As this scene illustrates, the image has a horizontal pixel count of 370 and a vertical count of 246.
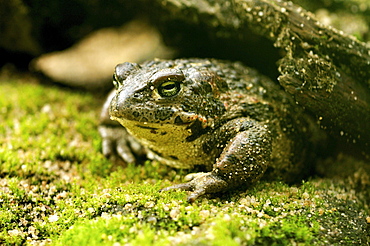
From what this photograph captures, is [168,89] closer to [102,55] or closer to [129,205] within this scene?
[129,205]

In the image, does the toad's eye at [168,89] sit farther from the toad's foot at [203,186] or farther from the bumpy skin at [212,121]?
the toad's foot at [203,186]

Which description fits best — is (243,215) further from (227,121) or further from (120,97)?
(120,97)

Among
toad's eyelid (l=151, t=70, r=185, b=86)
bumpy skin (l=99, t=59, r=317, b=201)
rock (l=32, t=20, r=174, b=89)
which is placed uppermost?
toad's eyelid (l=151, t=70, r=185, b=86)

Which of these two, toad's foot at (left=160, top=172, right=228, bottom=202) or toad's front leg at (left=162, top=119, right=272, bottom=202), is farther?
toad's front leg at (left=162, top=119, right=272, bottom=202)

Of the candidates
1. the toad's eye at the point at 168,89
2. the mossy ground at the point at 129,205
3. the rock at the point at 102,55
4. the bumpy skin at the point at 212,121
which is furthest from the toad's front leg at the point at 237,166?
the rock at the point at 102,55

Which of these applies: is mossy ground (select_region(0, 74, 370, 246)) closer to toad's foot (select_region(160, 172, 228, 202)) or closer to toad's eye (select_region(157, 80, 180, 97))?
toad's foot (select_region(160, 172, 228, 202))

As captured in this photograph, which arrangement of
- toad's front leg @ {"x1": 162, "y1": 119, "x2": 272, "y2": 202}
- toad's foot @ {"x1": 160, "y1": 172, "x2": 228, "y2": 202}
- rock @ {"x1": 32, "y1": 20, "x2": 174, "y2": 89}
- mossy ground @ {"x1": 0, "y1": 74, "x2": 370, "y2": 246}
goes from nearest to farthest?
mossy ground @ {"x1": 0, "y1": 74, "x2": 370, "y2": 246}
toad's foot @ {"x1": 160, "y1": 172, "x2": 228, "y2": 202}
toad's front leg @ {"x1": 162, "y1": 119, "x2": 272, "y2": 202}
rock @ {"x1": 32, "y1": 20, "x2": 174, "y2": 89}

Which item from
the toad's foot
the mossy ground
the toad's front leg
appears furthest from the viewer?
the toad's front leg

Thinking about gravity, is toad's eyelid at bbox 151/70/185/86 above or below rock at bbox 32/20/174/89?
above

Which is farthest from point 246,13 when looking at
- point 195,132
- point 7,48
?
point 7,48

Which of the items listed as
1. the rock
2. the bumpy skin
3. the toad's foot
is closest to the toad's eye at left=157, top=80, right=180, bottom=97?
the bumpy skin
